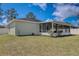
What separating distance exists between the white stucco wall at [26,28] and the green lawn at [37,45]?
0.17 meters

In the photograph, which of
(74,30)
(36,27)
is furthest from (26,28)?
(74,30)

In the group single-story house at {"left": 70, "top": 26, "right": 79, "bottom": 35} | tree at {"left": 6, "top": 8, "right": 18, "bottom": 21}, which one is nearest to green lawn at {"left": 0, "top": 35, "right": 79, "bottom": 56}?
single-story house at {"left": 70, "top": 26, "right": 79, "bottom": 35}

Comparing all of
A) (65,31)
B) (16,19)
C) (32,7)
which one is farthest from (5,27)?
(65,31)

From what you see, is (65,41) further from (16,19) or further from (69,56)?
(16,19)

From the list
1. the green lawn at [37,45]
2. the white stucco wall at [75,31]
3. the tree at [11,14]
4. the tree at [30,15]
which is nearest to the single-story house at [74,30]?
the white stucco wall at [75,31]

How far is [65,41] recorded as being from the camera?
34.9ft

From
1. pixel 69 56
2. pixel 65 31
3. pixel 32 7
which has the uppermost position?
pixel 32 7

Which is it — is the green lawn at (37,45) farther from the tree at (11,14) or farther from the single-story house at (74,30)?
the tree at (11,14)

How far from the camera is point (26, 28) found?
10.7 m

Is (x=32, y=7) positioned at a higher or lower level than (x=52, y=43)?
higher

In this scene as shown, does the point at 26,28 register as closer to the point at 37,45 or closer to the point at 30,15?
the point at 30,15

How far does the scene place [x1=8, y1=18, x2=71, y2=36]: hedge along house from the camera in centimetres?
1062

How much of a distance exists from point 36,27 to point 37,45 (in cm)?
60

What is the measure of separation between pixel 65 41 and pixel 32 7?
1.57m
